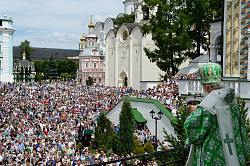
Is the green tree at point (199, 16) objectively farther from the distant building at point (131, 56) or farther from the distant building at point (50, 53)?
the distant building at point (50, 53)

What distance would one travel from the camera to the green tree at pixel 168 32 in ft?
93.1

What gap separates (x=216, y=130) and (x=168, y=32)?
2708cm

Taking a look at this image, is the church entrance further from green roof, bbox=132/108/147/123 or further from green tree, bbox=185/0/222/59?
green roof, bbox=132/108/147/123

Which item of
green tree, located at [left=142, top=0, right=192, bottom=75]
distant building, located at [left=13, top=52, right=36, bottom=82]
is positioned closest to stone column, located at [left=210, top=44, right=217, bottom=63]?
green tree, located at [left=142, top=0, right=192, bottom=75]

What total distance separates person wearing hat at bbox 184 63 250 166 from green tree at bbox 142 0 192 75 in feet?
83.4

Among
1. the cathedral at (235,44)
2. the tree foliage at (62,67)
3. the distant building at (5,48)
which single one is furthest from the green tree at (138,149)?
the tree foliage at (62,67)

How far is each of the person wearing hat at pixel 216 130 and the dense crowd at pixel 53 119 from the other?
7.94 meters

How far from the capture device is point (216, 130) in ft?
10.5

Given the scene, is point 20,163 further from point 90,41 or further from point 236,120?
point 90,41

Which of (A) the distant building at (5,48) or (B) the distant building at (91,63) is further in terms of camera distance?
(B) the distant building at (91,63)

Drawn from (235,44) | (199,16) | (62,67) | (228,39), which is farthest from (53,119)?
(62,67)

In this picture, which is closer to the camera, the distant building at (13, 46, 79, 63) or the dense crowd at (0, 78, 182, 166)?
the dense crowd at (0, 78, 182, 166)

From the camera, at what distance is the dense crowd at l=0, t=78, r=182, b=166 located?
472 inches

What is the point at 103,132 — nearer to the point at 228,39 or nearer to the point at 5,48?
the point at 228,39
